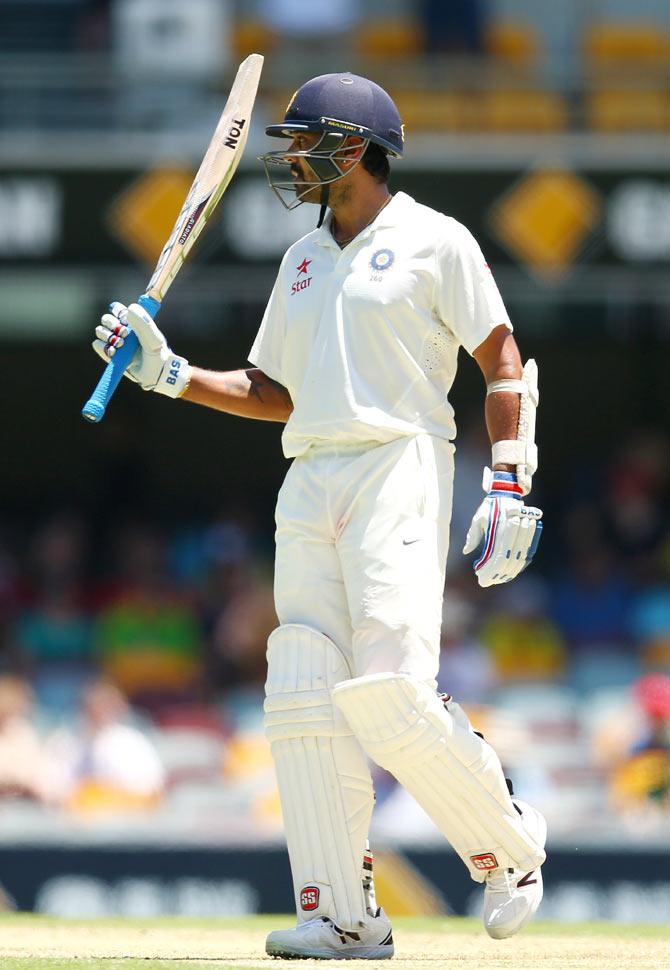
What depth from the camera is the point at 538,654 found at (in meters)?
9.28

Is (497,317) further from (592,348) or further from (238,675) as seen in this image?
(592,348)

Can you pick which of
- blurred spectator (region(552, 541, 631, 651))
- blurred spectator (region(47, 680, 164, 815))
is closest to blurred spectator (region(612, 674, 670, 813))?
blurred spectator (region(552, 541, 631, 651))

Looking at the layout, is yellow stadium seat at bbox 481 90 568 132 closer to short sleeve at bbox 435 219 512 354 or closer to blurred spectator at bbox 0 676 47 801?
blurred spectator at bbox 0 676 47 801

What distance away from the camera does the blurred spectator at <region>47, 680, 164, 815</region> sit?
778 cm

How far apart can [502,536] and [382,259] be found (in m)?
0.65

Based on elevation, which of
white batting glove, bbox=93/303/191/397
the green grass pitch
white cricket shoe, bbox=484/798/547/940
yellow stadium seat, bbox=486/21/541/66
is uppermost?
yellow stadium seat, bbox=486/21/541/66

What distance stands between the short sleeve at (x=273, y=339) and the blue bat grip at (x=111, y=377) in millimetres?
245

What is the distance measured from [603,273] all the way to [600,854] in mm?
3387

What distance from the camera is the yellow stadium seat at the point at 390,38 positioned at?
10.9 metres

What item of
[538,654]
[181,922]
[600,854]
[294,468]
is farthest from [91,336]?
[294,468]

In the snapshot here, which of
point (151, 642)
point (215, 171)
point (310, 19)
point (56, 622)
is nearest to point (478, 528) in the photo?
point (215, 171)

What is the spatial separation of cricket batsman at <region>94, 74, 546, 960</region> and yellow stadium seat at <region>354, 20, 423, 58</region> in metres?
7.16

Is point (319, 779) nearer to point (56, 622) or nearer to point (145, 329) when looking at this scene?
point (145, 329)

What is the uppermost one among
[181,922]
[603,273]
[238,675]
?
[603,273]
